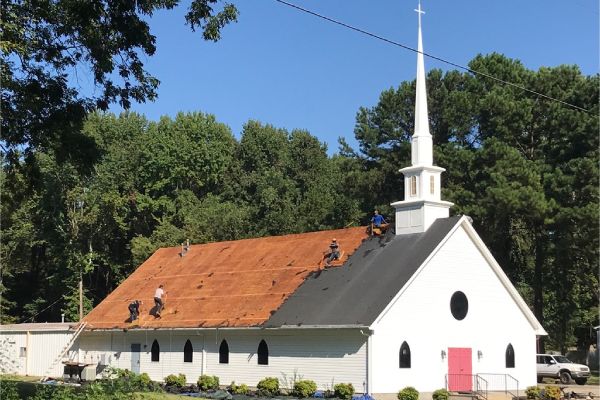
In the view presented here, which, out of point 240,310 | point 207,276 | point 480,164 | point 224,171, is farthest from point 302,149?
point 240,310

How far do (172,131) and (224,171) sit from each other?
5.66m

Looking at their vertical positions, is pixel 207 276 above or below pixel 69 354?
above

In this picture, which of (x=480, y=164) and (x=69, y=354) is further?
(x=480, y=164)

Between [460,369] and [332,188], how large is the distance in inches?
1430

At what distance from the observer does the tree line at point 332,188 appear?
4531 centimetres

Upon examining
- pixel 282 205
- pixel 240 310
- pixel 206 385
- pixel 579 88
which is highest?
pixel 579 88

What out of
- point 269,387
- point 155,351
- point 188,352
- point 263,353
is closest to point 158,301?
point 155,351

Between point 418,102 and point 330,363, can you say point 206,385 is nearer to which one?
point 330,363

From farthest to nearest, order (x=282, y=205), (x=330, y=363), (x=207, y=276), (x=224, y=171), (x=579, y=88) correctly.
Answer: (x=224, y=171) → (x=282, y=205) → (x=579, y=88) → (x=207, y=276) → (x=330, y=363)

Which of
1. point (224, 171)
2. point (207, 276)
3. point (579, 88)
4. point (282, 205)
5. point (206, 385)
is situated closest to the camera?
point (206, 385)

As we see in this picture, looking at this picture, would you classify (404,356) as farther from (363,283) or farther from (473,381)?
(473,381)

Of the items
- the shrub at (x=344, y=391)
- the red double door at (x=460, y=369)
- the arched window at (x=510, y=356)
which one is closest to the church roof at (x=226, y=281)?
the shrub at (x=344, y=391)

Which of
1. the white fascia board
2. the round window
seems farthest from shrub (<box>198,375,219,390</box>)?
the white fascia board

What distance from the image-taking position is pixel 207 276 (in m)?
39.1
